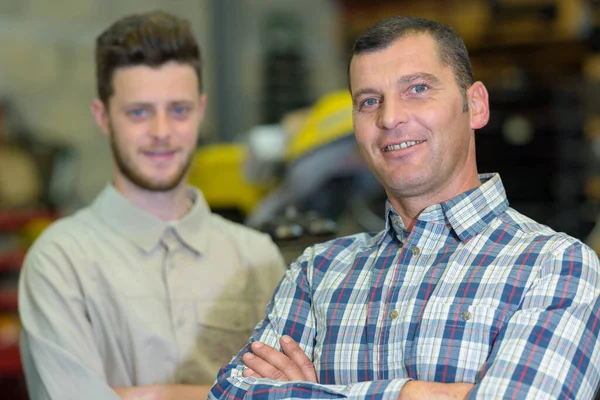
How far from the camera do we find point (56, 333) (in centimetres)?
206

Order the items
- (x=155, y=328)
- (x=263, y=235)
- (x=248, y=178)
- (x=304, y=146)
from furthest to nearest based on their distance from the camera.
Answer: (x=248, y=178) → (x=304, y=146) → (x=263, y=235) → (x=155, y=328)

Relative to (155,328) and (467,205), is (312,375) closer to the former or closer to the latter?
(467,205)

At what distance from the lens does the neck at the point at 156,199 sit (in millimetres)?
2346

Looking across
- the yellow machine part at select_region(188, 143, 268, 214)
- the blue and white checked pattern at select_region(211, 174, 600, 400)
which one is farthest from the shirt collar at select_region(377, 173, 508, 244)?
the yellow machine part at select_region(188, 143, 268, 214)

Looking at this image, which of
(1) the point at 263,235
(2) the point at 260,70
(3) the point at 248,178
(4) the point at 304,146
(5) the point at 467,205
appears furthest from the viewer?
(2) the point at 260,70

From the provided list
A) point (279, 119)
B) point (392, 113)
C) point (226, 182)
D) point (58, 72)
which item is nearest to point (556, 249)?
point (392, 113)

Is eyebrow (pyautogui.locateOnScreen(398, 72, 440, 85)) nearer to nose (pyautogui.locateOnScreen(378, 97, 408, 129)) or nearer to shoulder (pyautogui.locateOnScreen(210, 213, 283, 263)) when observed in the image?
nose (pyautogui.locateOnScreen(378, 97, 408, 129))

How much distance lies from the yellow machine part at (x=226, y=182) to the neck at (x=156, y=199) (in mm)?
1721

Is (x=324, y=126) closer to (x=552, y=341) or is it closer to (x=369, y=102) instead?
(x=369, y=102)

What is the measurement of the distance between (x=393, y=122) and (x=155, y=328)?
0.91m

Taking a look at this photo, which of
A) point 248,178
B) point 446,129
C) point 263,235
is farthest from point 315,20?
point 446,129

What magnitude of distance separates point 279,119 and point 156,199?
542 cm

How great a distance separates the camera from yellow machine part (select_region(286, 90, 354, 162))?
3.37 meters

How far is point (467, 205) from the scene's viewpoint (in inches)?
65.2
